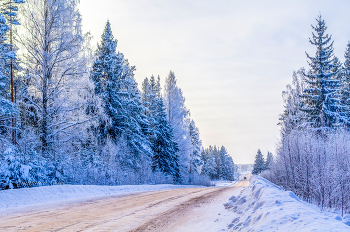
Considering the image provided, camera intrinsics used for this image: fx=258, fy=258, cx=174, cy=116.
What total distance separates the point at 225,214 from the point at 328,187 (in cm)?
565

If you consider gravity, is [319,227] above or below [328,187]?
above

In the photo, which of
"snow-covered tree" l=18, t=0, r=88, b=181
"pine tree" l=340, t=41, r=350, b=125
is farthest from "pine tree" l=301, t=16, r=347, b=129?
"snow-covered tree" l=18, t=0, r=88, b=181

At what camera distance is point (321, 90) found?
26.5 metres

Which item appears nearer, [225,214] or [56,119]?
[225,214]

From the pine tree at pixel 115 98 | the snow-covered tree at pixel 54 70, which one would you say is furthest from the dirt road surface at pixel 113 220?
the pine tree at pixel 115 98

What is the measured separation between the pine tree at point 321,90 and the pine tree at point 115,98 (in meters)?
18.0

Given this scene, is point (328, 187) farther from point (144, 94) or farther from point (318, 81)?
point (144, 94)

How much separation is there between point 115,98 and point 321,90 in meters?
21.0

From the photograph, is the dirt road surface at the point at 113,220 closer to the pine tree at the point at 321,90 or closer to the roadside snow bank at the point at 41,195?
the roadside snow bank at the point at 41,195

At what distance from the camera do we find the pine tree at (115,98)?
25.0 meters

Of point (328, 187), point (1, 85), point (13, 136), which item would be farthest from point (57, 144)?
point (328, 187)

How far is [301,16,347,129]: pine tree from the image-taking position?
2606 centimetres

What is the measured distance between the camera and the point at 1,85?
18594 millimetres

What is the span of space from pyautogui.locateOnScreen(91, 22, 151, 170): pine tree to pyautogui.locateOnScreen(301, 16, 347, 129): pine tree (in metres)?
18.0
